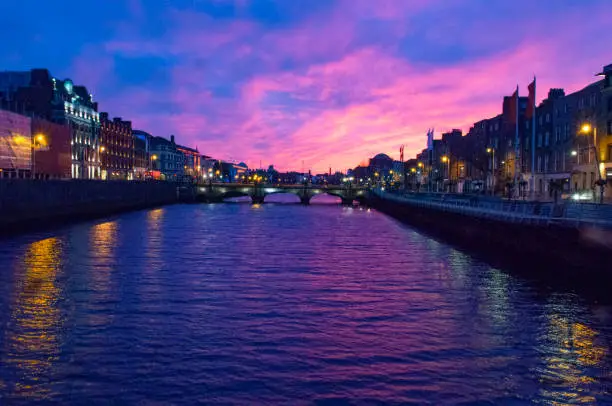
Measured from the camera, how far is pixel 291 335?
56.8ft

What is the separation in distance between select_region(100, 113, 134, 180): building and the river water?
111222 mm

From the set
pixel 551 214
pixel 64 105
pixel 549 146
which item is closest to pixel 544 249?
pixel 551 214

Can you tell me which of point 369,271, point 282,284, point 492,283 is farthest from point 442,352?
point 369,271

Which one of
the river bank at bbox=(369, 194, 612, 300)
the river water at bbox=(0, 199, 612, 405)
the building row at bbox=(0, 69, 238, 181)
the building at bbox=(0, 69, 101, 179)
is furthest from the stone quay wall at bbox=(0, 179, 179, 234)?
the river bank at bbox=(369, 194, 612, 300)

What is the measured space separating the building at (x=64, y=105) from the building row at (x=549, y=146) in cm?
8269

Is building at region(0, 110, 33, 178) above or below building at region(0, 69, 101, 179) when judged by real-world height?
below

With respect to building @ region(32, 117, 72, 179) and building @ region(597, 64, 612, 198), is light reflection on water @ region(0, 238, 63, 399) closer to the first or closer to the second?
building @ region(597, 64, 612, 198)

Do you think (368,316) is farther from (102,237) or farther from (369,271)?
(102,237)

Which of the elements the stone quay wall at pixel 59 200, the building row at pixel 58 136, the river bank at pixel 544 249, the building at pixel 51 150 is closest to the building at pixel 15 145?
the building row at pixel 58 136

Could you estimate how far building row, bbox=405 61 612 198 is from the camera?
5972 cm

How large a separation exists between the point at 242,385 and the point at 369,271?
1854 centimetres

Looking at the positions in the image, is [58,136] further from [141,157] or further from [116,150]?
[141,157]

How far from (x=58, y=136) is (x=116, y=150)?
165 ft

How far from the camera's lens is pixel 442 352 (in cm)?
1569
